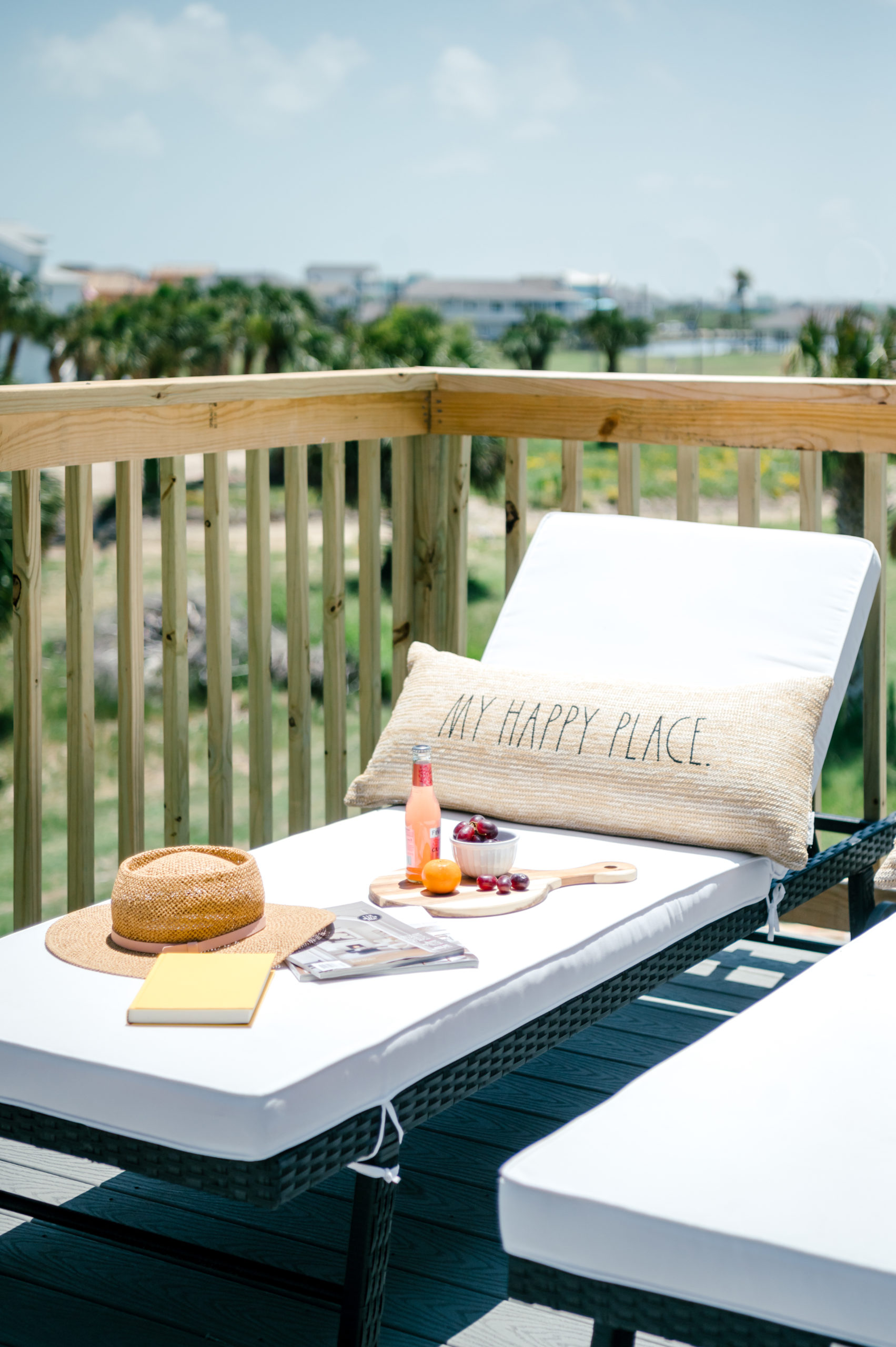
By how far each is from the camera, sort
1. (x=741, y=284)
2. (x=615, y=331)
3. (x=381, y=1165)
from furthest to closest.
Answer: (x=741, y=284) → (x=615, y=331) → (x=381, y=1165)

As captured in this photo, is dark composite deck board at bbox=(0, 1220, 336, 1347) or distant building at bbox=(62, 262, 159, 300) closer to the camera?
dark composite deck board at bbox=(0, 1220, 336, 1347)

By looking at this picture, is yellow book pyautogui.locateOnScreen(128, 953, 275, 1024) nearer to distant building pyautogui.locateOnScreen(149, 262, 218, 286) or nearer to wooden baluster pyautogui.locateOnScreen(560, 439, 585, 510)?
wooden baluster pyautogui.locateOnScreen(560, 439, 585, 510)

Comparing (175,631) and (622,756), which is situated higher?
(175,631)

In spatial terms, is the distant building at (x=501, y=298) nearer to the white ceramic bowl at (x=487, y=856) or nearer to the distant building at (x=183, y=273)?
the distant building at (x=183, y=273)

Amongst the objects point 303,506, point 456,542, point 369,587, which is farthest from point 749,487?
point 303,506

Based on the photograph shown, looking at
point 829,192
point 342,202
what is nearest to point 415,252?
point 342,202

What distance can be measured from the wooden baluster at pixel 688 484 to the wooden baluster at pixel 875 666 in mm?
363

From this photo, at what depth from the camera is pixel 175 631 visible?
8.96ft

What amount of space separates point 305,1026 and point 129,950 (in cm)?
35

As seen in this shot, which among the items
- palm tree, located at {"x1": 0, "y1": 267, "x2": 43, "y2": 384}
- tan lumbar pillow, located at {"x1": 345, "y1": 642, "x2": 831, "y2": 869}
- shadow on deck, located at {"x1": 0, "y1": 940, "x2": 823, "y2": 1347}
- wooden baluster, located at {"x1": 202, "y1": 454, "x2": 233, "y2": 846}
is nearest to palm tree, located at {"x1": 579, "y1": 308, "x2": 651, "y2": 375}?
palm tree, located at {"x1": 0, "y1": 267, "x2": 43, "y2": 384}

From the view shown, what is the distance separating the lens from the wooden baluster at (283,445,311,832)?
2973 millimetres

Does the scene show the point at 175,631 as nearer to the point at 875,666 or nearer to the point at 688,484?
the point at 688,484

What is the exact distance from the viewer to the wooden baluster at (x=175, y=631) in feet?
8.77

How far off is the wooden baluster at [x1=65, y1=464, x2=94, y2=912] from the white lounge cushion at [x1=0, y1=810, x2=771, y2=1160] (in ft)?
1.69
